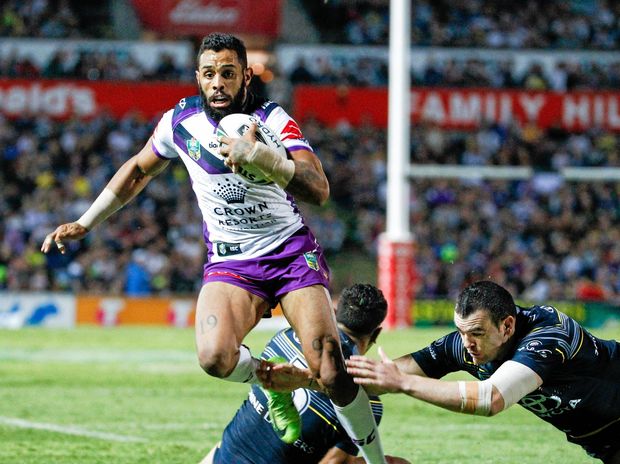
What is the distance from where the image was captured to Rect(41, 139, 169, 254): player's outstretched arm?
745 centimetres

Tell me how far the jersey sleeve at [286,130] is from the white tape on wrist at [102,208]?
135 centimetres

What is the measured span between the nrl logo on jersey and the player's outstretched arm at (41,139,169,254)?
532 millimetres

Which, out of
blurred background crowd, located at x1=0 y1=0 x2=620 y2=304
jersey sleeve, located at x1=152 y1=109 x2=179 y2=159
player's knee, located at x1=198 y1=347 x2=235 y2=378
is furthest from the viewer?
blurred background crowd, located at x1=0 y1=0 x2=620 y2=304

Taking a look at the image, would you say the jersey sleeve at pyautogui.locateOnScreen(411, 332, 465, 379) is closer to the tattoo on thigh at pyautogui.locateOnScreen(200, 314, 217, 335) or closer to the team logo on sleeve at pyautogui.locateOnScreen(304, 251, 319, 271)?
the team logo on sleeve at pyautogui.locateOnScreen(304, 251, 319, 271)

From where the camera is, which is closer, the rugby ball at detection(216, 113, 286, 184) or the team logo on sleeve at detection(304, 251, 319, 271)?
the rugby ball at detection(216, 113, 286, 184)

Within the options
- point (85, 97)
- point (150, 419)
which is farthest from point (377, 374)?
point (85, 97)

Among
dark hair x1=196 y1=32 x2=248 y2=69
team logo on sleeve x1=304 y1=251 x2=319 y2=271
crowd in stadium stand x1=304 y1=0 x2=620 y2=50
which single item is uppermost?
crowd in stadium stand x1=304 y1=0 x2=620 y2=50

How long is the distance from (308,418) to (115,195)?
2234 mm

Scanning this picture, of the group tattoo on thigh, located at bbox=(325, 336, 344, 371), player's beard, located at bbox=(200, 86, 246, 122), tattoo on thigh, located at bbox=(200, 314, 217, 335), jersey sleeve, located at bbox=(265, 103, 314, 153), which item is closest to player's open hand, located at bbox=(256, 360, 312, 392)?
tattoo on thigh, located at bbox=(325, 336, 344, 371)

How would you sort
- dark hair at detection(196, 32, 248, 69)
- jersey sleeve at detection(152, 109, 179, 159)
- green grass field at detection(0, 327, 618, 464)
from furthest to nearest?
1. green grass field at detection(0, 327, 618, 464)
2. jersey sleeve at detection(152, 109, 179, 159)
3. dark hair at detection(196, 32, 248, 69)

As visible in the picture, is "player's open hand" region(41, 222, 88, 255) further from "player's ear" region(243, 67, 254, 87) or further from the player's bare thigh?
"player's ear" region(243, 67, 254, 87)

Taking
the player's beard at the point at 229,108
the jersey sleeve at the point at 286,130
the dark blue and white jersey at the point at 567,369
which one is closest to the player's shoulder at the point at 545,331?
the dark blue and white jersey at the point at 567,369

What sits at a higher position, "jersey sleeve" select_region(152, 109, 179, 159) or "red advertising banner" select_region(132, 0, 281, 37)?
"red advertising banner" select_region(132, 0, 281, 37)

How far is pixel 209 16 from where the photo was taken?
94.4ft
